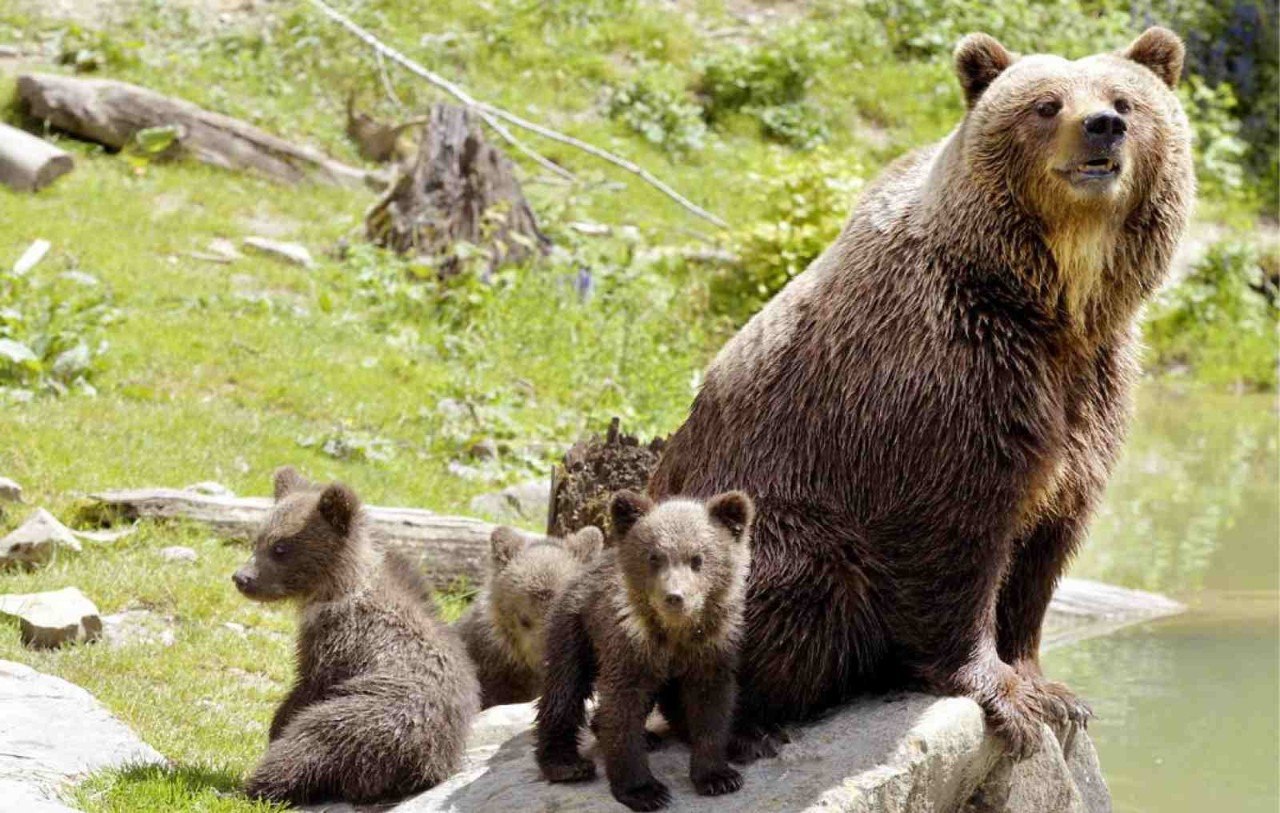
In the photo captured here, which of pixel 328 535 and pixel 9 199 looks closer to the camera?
pixel 328 535

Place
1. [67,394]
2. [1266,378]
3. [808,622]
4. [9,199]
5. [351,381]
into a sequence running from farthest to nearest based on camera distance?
1. [1266,378]
2. [9,199]
3. [351,381]
4. [67,394]
5. [808,622]

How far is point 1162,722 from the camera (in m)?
9.33

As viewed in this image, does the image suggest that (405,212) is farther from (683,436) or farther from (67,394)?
(683,436)

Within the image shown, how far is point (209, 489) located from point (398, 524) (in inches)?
52.3

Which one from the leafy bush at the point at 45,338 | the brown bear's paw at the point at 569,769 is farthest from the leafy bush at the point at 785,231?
the brown bear's paw at the point at 569,769

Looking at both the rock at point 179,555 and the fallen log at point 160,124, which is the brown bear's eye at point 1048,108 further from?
the fallen log at point 160,124

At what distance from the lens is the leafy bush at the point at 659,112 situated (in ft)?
65.9

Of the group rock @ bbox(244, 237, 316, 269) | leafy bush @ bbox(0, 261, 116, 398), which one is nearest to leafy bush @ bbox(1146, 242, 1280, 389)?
rock @ bbox(244, 237, 316, 269)

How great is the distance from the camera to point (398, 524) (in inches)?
368

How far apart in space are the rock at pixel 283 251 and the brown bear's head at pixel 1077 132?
9948 mm

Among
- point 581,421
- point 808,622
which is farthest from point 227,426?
point 808,622

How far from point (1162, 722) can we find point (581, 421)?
5.24m

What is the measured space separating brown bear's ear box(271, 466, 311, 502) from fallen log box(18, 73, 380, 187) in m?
10.7

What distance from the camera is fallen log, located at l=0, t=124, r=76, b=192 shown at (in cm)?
1490
